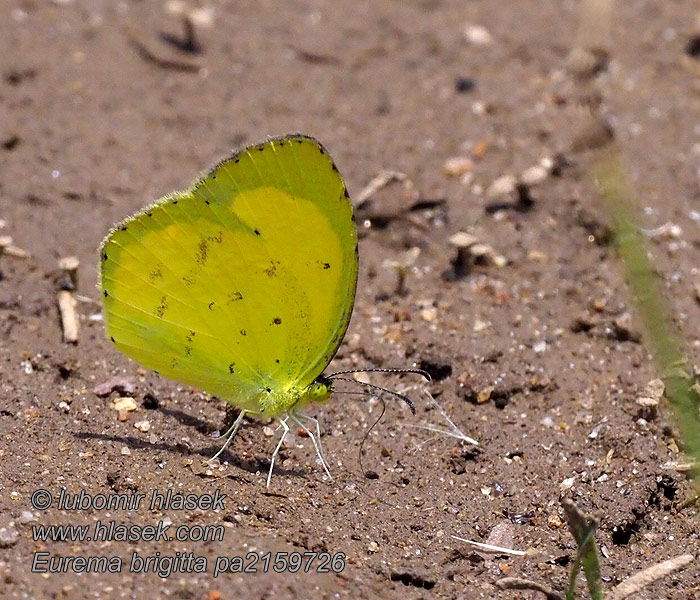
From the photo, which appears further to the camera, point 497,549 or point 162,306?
point 162,306

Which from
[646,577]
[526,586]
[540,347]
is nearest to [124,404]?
[526,586]

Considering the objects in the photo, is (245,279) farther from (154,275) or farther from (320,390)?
(320,390)

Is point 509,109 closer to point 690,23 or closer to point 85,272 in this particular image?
point 690,23

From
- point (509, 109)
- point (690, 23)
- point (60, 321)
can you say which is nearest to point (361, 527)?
point (60, 321)

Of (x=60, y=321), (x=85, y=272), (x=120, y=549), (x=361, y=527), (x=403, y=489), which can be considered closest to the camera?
(x=120, y=549)

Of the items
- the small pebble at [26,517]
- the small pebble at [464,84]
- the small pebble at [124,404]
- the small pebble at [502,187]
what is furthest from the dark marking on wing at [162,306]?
the small pebble at [464,84]

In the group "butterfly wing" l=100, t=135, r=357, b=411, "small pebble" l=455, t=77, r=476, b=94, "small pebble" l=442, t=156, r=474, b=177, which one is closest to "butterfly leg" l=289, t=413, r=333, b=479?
"butterfly wing" l=100, t=135, r=357, b=411

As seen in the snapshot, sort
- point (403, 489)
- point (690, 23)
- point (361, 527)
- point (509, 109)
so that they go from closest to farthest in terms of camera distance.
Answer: point (361, 527) < point (403, 489) < point (509, 109) < point (690, 23)
